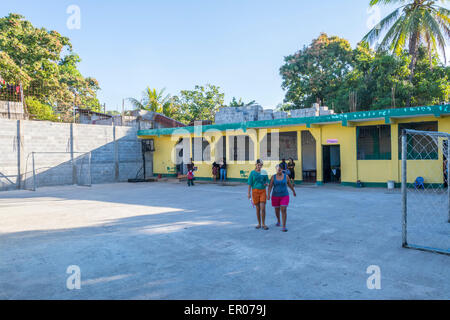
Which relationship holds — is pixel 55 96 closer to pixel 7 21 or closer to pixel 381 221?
pixel 7 21

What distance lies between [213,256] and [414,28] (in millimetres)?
21549

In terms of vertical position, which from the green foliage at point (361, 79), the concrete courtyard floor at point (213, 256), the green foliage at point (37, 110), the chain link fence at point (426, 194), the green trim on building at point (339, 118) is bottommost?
the concrete courtyard floor at point (213, 256)

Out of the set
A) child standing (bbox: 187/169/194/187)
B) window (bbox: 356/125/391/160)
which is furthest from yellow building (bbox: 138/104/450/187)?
child standing (bbox: 187/169/194/187)

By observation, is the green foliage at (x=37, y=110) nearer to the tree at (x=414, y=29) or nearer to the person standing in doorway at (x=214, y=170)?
the person standing in doorway at (x=214, y=170)

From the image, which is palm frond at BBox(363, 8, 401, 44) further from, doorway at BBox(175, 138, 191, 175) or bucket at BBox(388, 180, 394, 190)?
doorway at BBox(175, 138, 191, 175)

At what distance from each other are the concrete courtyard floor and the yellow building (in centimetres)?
603

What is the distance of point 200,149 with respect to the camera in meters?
22.7

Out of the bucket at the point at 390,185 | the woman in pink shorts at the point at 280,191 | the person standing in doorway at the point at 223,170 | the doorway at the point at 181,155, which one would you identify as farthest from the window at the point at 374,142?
the doorway at the point at 181,155

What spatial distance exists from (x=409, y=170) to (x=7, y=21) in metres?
32.5

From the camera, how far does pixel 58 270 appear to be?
4.87 m

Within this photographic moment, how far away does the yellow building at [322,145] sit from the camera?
14375 millimetres

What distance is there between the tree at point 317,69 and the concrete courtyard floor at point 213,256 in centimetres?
1911

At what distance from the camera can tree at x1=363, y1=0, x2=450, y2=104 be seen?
19969mm
